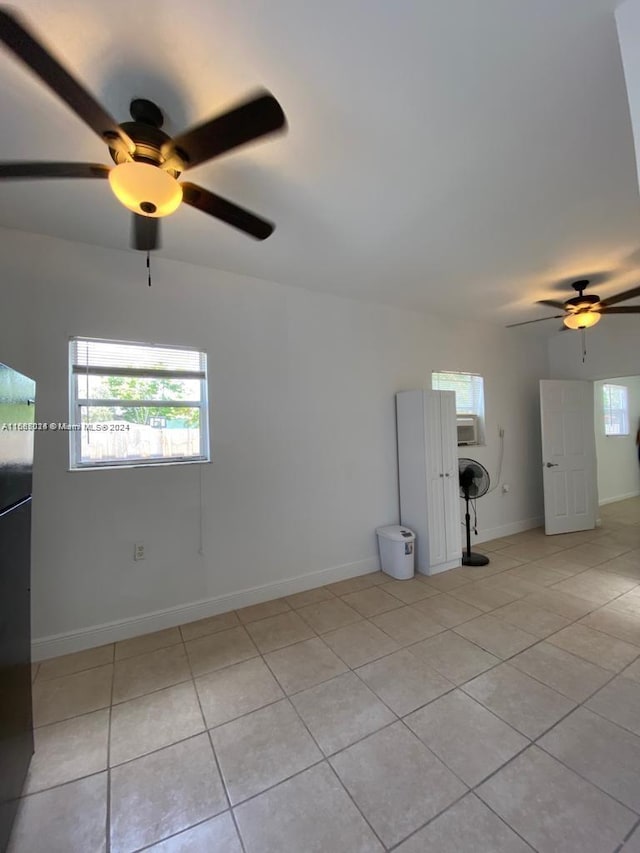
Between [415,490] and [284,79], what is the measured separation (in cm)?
313

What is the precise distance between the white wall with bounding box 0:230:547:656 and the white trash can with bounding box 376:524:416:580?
14 cm

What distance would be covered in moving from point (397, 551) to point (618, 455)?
5614 mm

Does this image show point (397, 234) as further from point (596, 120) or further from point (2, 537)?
point (2, 537)

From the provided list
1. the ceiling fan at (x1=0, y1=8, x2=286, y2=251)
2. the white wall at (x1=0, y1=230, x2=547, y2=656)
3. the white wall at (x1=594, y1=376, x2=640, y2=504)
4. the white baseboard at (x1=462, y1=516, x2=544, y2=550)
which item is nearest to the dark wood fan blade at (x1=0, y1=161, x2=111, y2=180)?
the ceiling fan at (x1=0, y1=8, x2=286, y2=251)

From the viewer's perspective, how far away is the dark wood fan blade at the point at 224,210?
1.46 meters

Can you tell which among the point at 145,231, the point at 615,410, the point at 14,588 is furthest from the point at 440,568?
the point at 615,410

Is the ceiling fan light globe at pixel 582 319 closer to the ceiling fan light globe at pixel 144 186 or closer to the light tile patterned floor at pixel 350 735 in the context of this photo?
the light tile patterned floor at pixel 350 735

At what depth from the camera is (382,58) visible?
1.23m

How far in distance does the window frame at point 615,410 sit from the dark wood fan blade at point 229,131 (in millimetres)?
7271

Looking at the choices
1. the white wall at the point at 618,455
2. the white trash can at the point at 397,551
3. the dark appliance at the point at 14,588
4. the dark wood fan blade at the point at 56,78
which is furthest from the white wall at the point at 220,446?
the white wall at the point at 618,455

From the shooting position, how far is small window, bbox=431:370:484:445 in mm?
4234

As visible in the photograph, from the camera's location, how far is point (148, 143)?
1289 mm

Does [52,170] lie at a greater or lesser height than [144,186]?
greater

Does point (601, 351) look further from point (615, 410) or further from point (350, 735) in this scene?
point (350, 735)
